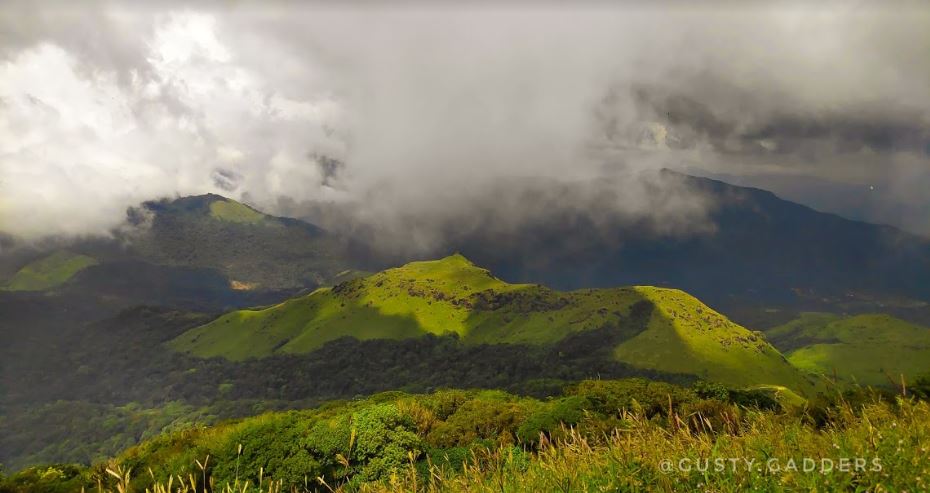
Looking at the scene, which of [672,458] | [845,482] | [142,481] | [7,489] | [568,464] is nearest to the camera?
[845,482]

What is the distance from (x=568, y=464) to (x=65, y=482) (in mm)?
51211

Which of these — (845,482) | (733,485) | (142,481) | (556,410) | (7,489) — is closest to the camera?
(845,482)

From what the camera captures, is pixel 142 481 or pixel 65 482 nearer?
pixel 142 481

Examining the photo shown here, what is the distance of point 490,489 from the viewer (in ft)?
19.3

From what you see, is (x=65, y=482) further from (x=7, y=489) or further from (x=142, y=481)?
(x=142, y=481)

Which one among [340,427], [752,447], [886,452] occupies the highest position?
[886,452]

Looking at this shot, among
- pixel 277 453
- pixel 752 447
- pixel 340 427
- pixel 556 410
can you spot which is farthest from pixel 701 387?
pixel 752 447

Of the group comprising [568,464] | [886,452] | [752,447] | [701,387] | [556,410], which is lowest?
[701,387]

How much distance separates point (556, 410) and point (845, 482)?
44521 mm

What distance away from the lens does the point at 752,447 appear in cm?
617

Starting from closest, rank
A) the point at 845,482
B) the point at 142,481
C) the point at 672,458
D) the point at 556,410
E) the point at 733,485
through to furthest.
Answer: the point at 845,482 → the point at 733,485 → the point at 672,458 → the point at 142,481 → the point at 556,410

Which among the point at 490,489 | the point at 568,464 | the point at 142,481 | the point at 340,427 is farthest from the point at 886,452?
the point at 142,481

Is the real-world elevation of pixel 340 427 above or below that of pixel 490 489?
below

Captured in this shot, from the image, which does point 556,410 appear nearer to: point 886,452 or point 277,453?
point 277,453
